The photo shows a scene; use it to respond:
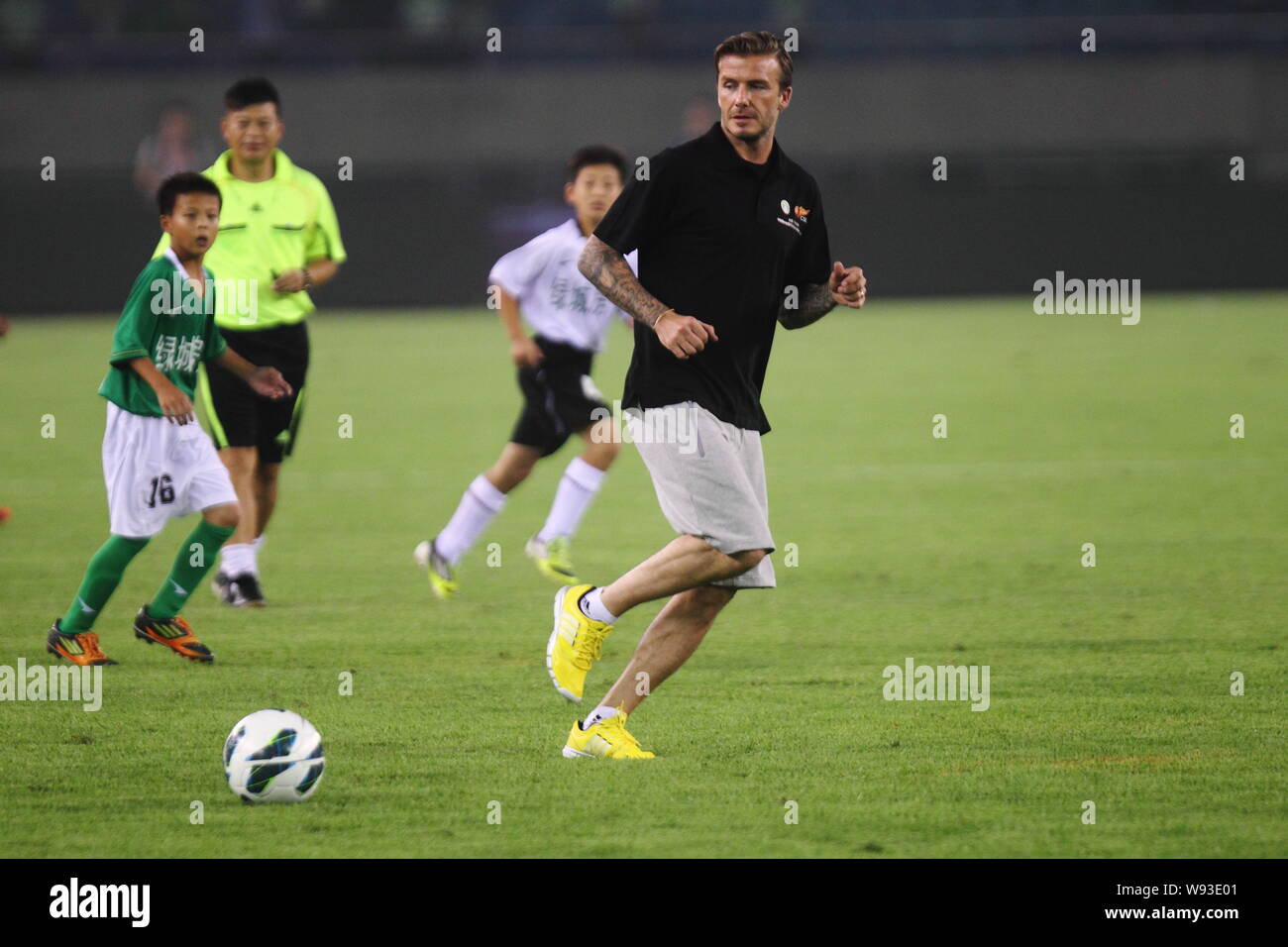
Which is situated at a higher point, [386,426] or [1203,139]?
[1203,139]

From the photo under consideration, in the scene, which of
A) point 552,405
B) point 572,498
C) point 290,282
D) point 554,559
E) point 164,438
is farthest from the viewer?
point 572,498

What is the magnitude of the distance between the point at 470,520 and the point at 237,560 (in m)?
1.20

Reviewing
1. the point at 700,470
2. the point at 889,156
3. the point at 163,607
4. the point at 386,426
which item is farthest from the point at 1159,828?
the point at 889,156

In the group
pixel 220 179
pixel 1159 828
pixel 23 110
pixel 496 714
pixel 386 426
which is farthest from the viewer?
pixel 23 110

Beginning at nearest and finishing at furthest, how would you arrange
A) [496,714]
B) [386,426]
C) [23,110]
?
[496,714], [386,426], [23,110]

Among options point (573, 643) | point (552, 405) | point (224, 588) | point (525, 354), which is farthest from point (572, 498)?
point (573, 643)

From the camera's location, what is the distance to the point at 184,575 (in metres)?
7.20

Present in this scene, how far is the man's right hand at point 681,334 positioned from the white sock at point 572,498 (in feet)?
14.0

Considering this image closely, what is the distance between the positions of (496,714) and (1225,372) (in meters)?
14.6

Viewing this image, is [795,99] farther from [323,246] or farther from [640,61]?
[323,246]

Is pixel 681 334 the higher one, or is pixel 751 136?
pixel 751 136

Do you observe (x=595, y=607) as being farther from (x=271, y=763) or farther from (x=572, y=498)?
(x=572, y=498)

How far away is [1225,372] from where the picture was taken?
62.7 ft
